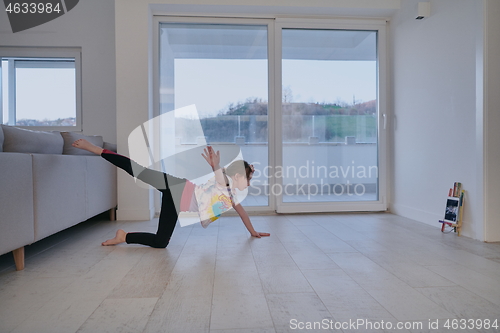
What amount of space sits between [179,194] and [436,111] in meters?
2.31

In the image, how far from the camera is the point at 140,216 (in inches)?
148

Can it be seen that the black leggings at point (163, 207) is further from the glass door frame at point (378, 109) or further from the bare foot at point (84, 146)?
the glass door frame at point (378, 109)

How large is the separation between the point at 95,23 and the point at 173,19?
3.07 feet

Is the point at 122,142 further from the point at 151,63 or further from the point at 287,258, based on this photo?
the point at 287,258

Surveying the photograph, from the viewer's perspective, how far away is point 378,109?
425 centimetres

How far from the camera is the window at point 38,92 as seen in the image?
4281mm

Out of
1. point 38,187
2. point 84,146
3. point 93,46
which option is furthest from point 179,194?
point 93,46

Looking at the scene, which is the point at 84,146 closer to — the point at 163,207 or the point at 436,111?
the point at 163,207

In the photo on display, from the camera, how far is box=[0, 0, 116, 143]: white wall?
4176 millimetres

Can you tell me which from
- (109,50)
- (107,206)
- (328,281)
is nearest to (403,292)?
(328,281)

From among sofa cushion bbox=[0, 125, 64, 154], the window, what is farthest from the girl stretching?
the window

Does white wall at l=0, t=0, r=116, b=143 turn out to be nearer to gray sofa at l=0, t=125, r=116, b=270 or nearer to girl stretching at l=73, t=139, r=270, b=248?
gray sofa at l=0, t=125, r=116, b=270

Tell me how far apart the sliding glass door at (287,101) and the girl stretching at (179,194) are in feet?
4.59

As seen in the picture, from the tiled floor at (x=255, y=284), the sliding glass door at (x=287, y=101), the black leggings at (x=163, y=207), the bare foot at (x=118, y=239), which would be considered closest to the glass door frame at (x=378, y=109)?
the sliding glass door at (x=287, y=101)
